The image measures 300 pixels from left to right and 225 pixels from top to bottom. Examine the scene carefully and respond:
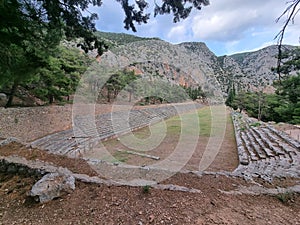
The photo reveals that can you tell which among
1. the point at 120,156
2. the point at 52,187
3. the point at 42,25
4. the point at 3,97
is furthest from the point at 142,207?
the point at 3,97

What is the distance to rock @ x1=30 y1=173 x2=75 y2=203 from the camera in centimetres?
252


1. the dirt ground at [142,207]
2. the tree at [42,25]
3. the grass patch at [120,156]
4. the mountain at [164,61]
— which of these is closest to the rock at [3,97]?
the mountain at [164,61]

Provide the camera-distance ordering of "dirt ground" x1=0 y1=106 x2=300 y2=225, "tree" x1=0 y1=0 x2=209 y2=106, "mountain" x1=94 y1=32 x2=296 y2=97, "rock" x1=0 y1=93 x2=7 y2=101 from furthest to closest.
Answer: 1. "mountain" x1=94 y1=32 x2=296 y2=97
2. "rock" x1=0 y1=93 x2=7 y2=101
3. "tree" x1=0 y1=0 x2=209 y2=106
4. "dirt ground" x1=0 y1=106 x2=300 y2=225

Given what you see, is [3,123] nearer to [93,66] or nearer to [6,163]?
[6,163]

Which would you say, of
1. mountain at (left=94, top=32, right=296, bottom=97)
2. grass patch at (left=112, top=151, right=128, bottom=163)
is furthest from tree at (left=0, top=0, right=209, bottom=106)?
grass patch at (left=112, top=151, right=128, bottom=163)

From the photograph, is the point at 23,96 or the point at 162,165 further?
the point at 23,96

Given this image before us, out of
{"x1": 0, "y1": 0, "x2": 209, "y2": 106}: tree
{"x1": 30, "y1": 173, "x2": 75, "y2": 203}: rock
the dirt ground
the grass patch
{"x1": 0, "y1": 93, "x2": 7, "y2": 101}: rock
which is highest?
{"x1": 0, "y1": 0, "x2": 209, "y2": 106}: tree

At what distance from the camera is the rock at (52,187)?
2.52m

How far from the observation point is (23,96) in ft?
41.4

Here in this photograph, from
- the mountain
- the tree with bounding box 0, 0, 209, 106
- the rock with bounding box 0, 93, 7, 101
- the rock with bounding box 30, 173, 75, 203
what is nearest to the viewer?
the rock with bounding box 30, 173, 75, 203

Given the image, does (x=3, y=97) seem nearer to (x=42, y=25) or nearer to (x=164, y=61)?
(x=42, y=25)

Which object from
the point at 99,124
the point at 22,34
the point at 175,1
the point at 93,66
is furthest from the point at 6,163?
the point at 93,66

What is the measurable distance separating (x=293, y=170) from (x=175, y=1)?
472 cm

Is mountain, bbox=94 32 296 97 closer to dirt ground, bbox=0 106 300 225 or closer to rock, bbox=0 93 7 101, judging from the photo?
dirt ground, bbox=0 106 300 225
